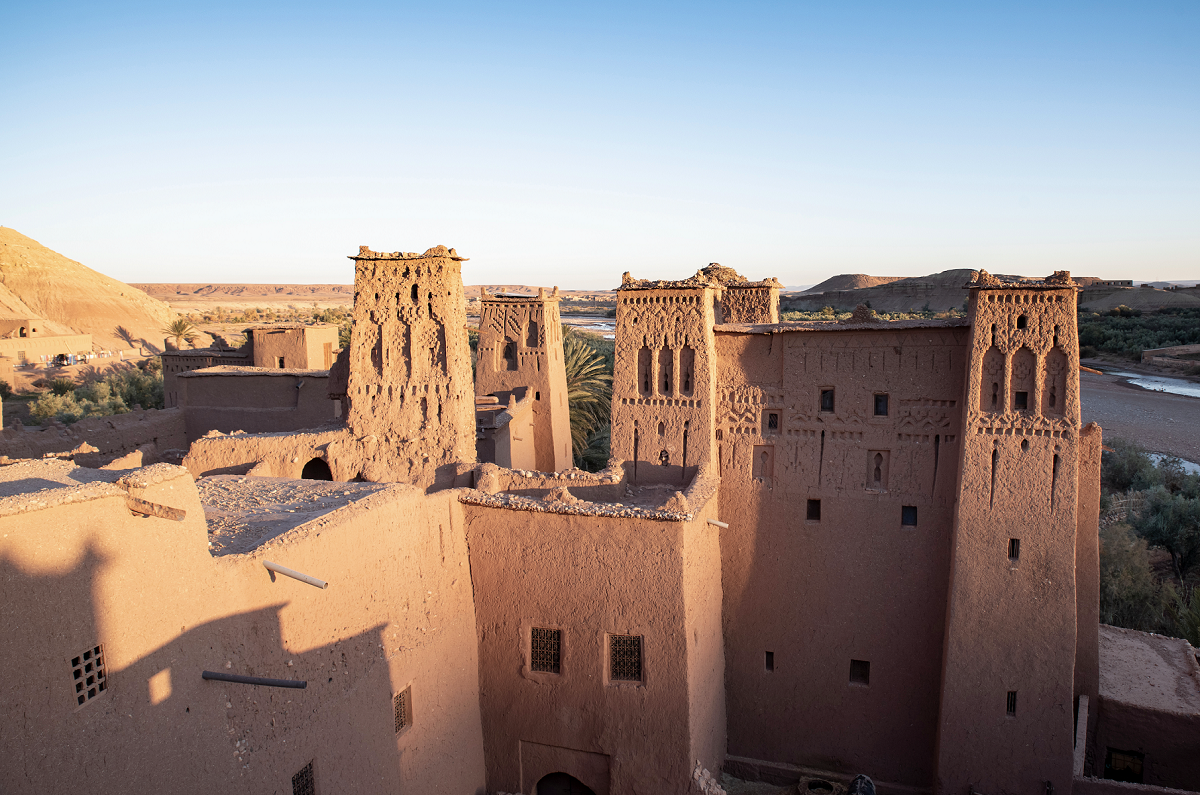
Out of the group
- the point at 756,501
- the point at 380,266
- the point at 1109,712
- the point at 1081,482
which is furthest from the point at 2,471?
the point at 1109,712

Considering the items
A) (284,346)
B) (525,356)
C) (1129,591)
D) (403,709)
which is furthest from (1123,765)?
(284,346)

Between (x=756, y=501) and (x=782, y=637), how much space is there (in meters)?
2.49

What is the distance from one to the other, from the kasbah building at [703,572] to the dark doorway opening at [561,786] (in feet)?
0.12

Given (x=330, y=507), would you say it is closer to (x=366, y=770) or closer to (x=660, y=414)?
(x=366, y=770)

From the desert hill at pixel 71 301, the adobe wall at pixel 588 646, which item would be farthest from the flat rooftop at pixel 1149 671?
the desert hill at pixel 71 301

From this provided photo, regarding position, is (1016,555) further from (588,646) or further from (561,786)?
(561,786)

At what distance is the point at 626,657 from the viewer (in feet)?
36.0

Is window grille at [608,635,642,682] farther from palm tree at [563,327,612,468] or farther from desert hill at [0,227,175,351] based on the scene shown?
desert hill at [0,227,175,351]

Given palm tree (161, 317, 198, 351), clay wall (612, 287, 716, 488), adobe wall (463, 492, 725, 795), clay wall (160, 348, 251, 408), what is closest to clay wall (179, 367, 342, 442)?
clay wall (160, 348, 251, 408)

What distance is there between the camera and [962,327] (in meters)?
12.5

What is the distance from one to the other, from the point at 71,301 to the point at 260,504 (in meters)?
59.2

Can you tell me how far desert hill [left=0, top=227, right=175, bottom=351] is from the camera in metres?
53.8

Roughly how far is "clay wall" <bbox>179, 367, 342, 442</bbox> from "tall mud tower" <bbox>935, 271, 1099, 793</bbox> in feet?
46.3

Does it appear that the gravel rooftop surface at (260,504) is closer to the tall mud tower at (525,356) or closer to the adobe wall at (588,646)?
the adobe wall at (588,646)
